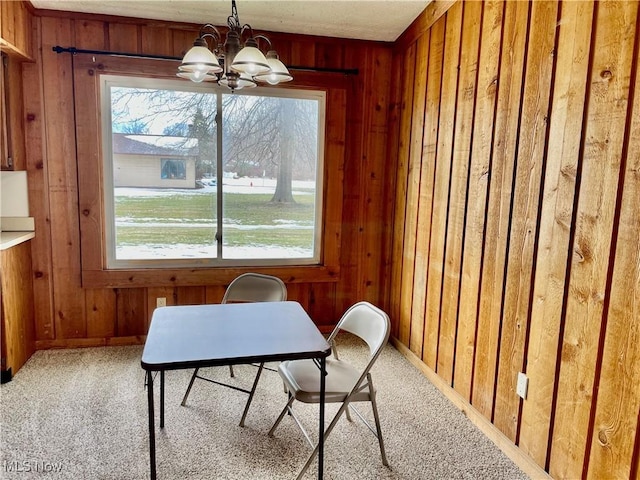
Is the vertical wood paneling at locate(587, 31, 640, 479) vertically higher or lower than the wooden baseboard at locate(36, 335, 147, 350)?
higher

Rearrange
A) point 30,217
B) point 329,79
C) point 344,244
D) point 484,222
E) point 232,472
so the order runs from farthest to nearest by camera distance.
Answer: point 344,244 → point 329,79 → point 30,217 → point 484,222 → point 232,472

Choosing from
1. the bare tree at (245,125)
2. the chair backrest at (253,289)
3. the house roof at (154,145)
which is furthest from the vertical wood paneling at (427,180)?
the house roof at (154,145)

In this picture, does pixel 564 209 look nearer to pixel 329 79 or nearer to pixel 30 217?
pixel 329 79

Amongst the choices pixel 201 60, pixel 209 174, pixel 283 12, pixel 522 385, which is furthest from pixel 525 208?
pixel 209 174

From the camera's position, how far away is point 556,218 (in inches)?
71.5

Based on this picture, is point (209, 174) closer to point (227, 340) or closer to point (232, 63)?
point (232, 63)

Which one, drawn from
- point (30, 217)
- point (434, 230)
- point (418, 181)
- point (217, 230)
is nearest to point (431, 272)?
point (434, 230)

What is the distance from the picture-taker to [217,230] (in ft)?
11.2

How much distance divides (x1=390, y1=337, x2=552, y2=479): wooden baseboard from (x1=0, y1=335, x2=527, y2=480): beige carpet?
0.10ft

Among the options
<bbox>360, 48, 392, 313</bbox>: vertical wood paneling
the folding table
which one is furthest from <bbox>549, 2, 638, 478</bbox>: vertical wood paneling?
<bbox>360, 48, 392, 313</bbox>: vertical wood paneling

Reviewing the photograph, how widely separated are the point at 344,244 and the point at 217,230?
3.45ft

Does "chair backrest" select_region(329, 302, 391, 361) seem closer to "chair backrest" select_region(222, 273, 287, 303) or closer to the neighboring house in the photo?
"chair backrest" select_region(222, 273, 287, 303)

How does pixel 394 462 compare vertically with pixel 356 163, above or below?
below

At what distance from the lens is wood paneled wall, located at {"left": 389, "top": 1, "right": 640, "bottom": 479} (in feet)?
5.05
